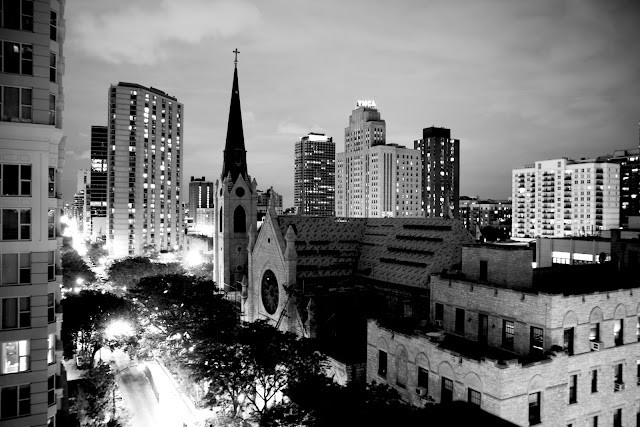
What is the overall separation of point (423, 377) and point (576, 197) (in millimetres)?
180814

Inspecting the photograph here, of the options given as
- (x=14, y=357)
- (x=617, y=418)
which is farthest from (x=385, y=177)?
(x=14, y=357)

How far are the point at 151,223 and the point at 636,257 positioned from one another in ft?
453

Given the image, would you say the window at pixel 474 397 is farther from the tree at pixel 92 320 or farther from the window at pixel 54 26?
the tree at pixel 92 320

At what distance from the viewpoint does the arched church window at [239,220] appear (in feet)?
233

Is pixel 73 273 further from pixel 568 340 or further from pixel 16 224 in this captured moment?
pixel 568 340

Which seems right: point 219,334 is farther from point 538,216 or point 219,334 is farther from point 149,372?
point 538,216

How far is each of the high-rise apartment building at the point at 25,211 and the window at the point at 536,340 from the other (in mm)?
25967

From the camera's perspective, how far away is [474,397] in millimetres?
26234

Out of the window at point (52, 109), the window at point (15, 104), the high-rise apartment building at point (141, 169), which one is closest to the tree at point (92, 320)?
the window at point (52, 109)

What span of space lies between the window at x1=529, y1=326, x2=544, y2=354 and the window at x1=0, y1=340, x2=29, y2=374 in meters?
26.7

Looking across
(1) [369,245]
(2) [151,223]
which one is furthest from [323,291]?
(2) [151,223]

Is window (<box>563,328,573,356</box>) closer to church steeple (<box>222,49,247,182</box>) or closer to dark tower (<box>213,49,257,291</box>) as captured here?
dark tower (<box>213,49,257,291</box>)

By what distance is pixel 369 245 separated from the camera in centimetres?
5506

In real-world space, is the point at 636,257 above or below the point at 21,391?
above
